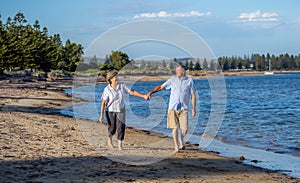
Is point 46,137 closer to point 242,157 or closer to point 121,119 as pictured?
point 121,119

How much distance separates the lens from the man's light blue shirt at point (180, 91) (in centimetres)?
1075

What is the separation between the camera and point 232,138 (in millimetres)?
16969

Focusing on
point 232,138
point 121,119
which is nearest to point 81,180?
point 121,119

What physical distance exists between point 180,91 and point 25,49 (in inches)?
2858

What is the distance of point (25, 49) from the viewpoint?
79750 millimetres

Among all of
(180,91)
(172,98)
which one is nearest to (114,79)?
(172,98)

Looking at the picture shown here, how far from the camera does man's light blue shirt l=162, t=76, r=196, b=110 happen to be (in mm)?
10750

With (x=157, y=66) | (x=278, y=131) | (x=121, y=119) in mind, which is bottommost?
(x=278, y=131)

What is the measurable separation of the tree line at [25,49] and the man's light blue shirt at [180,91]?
5112 centimetres

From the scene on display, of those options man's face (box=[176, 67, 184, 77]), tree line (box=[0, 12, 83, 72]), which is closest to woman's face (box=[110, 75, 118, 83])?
man's face (box=[176, 67, 184, 77])

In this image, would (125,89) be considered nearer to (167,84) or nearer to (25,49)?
(167,84)

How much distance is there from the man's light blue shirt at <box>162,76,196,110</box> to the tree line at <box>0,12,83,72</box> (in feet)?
168

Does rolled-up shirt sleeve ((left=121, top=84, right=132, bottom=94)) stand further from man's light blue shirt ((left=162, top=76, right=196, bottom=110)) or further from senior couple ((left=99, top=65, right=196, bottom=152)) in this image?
man's light blue shirt ((left=162, top=76, right=196, bottom=110))

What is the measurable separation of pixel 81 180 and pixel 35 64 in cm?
7999
